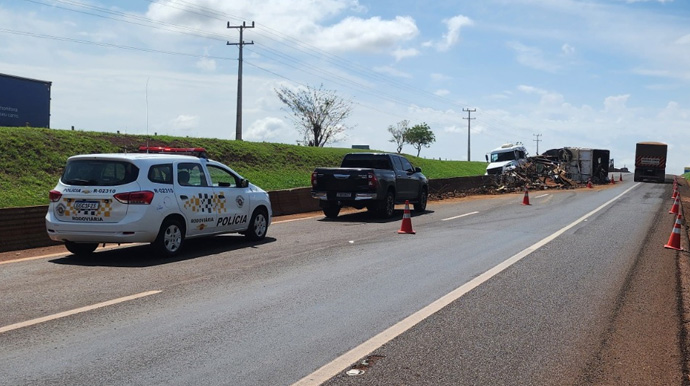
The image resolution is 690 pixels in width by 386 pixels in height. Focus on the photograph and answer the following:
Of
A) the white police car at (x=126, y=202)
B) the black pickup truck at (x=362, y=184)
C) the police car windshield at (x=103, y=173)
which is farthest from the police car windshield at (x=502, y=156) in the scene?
the police car windshield at (x=103, y=173)

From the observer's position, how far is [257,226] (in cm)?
1390

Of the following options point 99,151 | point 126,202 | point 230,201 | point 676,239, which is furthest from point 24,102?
point 676,239

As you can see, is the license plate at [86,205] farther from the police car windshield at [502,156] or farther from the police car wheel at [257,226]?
the police car windshield at [502,156]

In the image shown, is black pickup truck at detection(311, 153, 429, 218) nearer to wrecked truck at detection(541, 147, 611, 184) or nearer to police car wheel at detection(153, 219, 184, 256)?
police car wheel at detection(153, 219, 184, 256)

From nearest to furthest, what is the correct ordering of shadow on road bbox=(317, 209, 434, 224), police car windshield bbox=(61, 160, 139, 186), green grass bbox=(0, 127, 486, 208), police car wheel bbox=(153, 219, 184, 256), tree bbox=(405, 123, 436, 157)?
police car windshield bbox=(61, 160, 139, 186) < police car wheel bbox=(153, 219, 184, 256) < shadow on road bbox=(317, 209, 434, 224) < green grass bbox=(0, 127, 486, 208) < tree bbox=(405, 123, 436, 157)

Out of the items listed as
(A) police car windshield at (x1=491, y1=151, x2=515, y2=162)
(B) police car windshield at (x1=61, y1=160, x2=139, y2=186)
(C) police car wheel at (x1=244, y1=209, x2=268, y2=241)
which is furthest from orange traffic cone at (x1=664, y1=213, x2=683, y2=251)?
(A) police car windshield at (x1=491, y1=151, x2=515, y2=162)

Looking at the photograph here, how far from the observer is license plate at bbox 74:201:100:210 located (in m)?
10.7

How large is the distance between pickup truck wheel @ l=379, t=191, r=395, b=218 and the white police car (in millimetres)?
8736

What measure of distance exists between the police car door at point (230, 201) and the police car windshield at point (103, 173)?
189cm

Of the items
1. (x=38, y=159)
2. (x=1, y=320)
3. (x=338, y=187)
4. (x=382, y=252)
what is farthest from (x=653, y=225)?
(x=38, y=159)

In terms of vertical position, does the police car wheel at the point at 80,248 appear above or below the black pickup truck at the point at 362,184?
below

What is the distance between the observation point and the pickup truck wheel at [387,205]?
2014 centimetres

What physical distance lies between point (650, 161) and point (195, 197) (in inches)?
2204

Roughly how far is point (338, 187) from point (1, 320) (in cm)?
1336
